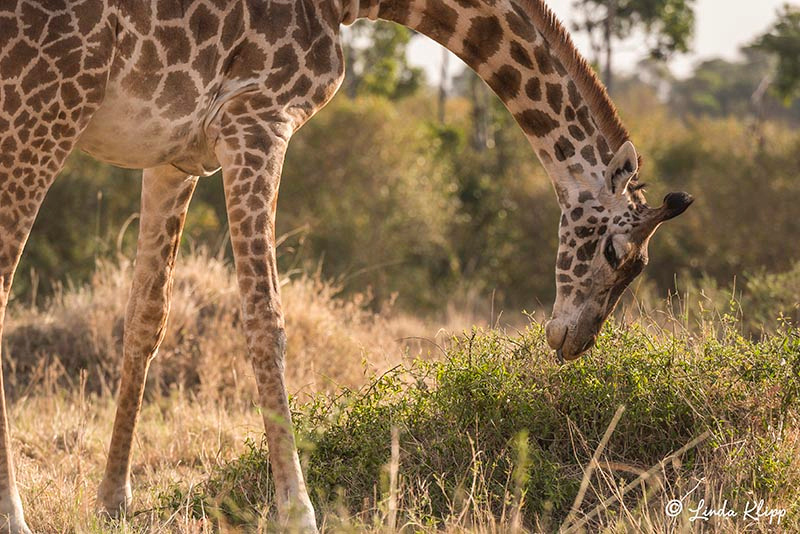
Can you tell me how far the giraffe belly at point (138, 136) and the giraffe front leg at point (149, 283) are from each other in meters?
0.46

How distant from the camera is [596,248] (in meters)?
4.97

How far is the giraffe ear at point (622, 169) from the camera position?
187 inches

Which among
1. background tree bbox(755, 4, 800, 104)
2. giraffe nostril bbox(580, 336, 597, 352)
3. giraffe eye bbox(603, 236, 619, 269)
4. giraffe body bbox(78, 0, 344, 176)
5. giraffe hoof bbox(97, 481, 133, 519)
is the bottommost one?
giraffe hoof bbox(97, 481, 133, 519)

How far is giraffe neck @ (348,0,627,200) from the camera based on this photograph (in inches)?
198

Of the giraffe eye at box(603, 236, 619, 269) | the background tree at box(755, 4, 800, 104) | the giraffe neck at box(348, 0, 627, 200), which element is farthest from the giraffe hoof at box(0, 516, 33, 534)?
the background tree at box(755, 4, 800, 104)

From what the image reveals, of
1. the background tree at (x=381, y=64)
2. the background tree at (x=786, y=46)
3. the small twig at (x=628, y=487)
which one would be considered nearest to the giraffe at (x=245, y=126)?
the small twig at (x=628, y=487)

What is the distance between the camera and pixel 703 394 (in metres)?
4.67

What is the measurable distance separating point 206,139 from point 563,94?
5.87 feet

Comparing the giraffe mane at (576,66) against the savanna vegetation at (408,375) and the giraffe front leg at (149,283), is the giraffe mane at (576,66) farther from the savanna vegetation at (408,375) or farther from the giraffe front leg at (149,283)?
the giraffe front leg at (149,283)

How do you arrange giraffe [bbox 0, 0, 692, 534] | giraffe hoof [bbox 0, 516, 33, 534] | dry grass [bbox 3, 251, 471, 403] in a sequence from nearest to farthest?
giraffe hoof [bbox 0, 516, 33, 534] < giraffe [bbox 0, 0, 692, 534] < dry grass [bbox 3, 251, 471, 403]

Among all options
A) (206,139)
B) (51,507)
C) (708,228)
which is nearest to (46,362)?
(51,507)

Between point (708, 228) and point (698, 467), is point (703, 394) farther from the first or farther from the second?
point (708, 228)

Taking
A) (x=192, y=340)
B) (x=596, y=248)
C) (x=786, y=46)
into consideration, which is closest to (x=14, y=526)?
(x=596, y=248)

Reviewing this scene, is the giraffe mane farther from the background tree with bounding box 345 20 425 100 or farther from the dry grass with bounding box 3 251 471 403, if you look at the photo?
the background tree with bounding box 345 20 425 100
